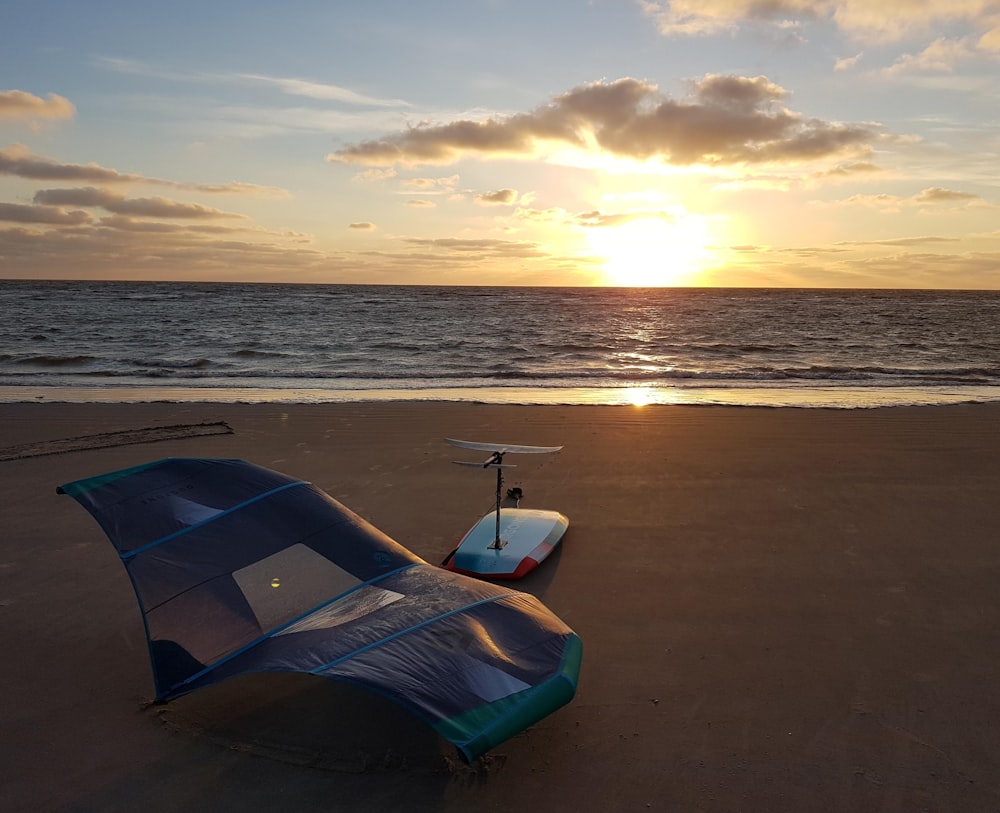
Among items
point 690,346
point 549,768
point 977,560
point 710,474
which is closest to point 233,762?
point 549,768

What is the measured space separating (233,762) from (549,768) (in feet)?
5.97

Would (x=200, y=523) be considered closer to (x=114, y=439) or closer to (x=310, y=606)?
(x=310, y=606)

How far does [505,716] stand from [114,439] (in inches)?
420

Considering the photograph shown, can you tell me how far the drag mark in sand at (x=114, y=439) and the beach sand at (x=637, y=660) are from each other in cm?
25

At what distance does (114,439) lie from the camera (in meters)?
12.4

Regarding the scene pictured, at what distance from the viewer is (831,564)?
7.28 metres

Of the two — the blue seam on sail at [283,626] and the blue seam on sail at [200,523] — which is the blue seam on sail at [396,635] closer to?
the blue seam on sail at [283,626]

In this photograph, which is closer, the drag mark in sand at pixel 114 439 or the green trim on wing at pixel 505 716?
the green trim on wing at pixel 505 716

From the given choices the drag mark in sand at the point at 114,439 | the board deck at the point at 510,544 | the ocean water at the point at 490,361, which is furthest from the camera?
the ocean water at the point at 490,361

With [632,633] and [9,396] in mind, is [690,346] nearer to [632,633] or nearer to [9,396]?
[9,396]

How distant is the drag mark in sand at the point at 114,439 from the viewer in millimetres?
11531

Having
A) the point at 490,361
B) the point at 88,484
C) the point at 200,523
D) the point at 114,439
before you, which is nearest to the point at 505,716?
the point at 200,523

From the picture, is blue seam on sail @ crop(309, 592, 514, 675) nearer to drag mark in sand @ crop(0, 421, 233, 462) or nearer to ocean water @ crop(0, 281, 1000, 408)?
drag mark in sand @ crop(0, 421, 233, 462)

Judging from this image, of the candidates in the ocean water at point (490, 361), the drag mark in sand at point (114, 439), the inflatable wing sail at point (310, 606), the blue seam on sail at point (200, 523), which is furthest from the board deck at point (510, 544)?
the ocean water at point (490, 361)
